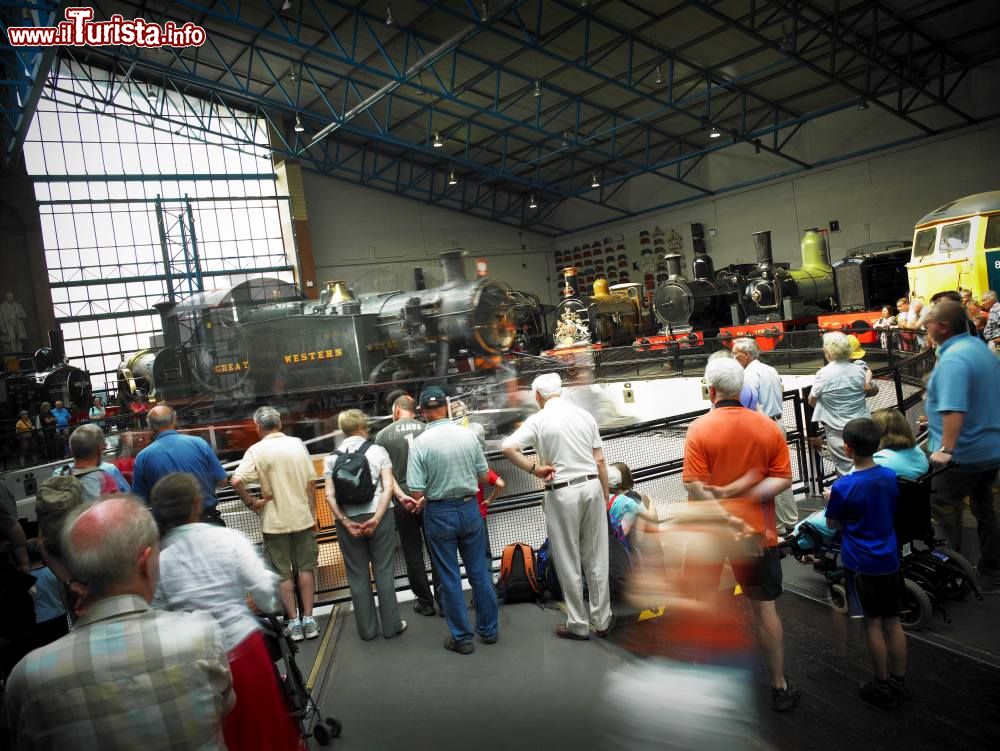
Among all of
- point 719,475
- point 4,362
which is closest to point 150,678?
point 719,475

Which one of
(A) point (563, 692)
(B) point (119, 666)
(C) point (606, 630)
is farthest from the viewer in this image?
(C) point (606, 630)

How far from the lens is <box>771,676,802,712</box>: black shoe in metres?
3.45

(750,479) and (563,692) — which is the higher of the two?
(750,479)

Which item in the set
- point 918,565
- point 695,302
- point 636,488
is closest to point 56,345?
point 695,302

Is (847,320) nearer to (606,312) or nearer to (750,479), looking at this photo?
(606,312)

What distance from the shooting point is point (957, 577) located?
4277 mm

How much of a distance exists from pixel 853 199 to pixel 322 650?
25.7m

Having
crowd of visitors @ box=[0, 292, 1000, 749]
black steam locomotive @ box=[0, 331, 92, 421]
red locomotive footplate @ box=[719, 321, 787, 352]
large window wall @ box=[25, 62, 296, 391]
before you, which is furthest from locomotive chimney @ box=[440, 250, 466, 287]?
large window wall @ box=[25, 62, 296, 391]

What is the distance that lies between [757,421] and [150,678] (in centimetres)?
290

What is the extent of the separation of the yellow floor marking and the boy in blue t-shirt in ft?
9.72

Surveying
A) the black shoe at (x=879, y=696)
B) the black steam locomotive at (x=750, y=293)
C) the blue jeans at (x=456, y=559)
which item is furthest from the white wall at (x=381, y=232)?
the black shoe at (x=879, y=696)

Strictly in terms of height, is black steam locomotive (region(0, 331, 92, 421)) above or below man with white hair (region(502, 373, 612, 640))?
above

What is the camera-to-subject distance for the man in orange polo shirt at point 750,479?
3.47 m

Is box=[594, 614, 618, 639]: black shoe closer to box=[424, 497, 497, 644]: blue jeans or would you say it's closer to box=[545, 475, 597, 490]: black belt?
box=[424, 497, 497, 644]: blue jeans
